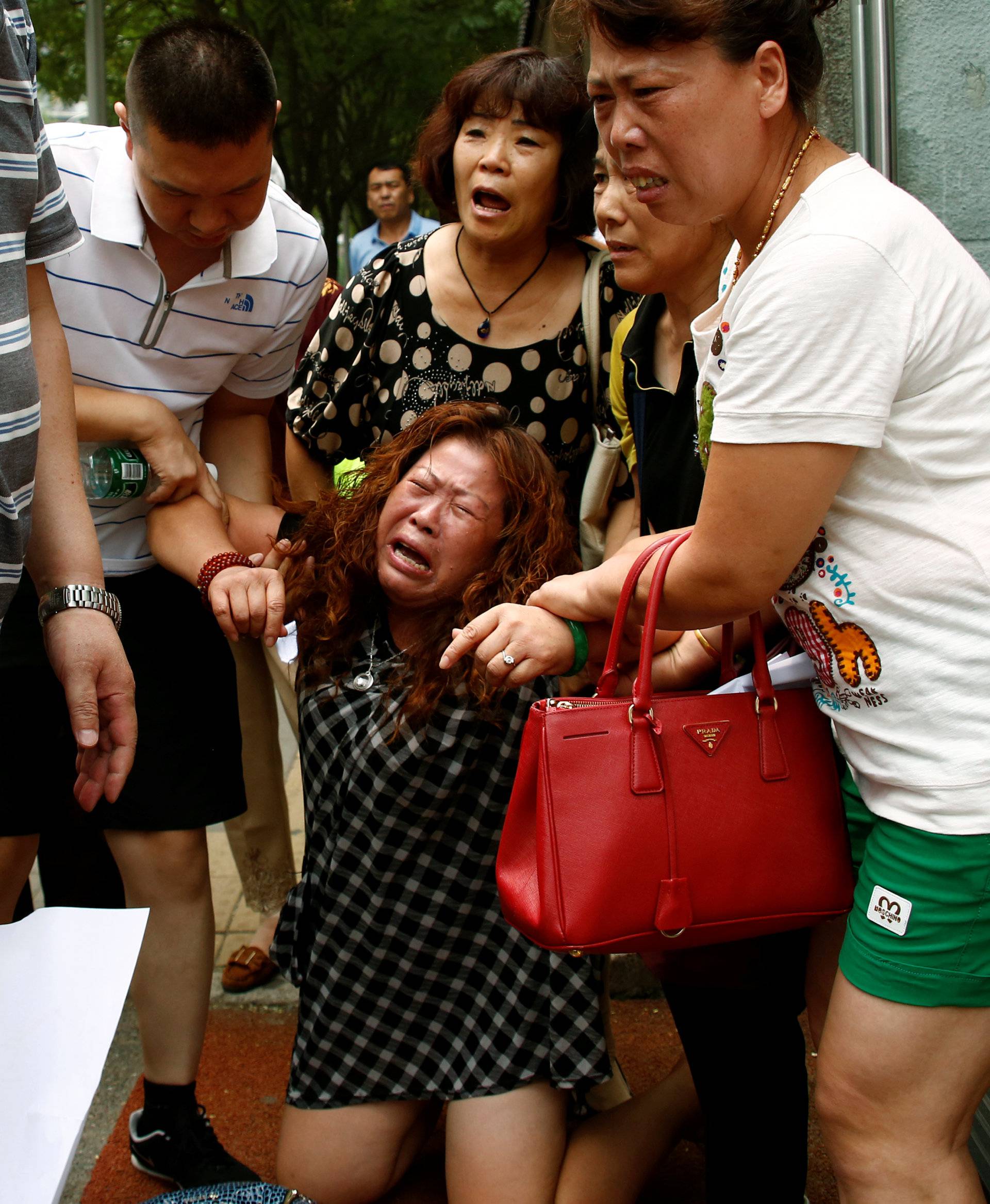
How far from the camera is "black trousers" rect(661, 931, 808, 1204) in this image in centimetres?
205

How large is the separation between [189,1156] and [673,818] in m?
1.53

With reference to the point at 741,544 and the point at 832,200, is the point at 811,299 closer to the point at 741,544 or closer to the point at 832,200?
the point at 832,200

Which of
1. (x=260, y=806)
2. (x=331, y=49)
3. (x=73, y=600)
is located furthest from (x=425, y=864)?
(x=331, y=49)

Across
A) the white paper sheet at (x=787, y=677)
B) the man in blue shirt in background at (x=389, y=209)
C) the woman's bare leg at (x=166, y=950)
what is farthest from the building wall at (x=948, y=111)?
the man in blue shirt in background at (x=389, y=209)

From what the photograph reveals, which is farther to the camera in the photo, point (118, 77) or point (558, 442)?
point (118, 77)

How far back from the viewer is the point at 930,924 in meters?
1.48

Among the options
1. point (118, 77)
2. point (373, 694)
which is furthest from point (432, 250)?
point (118, 77)

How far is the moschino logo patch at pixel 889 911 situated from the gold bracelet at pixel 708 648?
0.49 m

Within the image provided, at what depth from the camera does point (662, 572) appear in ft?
5.32

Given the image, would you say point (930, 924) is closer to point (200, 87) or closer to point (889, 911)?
point (889, 911)

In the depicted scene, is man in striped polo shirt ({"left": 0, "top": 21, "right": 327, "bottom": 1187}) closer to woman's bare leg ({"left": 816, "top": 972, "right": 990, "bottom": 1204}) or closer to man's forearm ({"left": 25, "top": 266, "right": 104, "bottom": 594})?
man's forearm ({"left": 25, "top": 266, "right": 104, "bottom": 594})

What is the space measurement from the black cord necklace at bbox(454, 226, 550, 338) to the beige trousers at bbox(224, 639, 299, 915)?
1308 mm

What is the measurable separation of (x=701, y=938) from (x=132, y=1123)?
1.58 metres

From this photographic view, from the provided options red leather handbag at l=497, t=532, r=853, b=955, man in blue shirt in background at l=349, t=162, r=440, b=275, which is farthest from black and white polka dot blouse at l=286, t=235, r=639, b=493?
man in blue shirt in background at l=349, t=162, r=440, b=275
